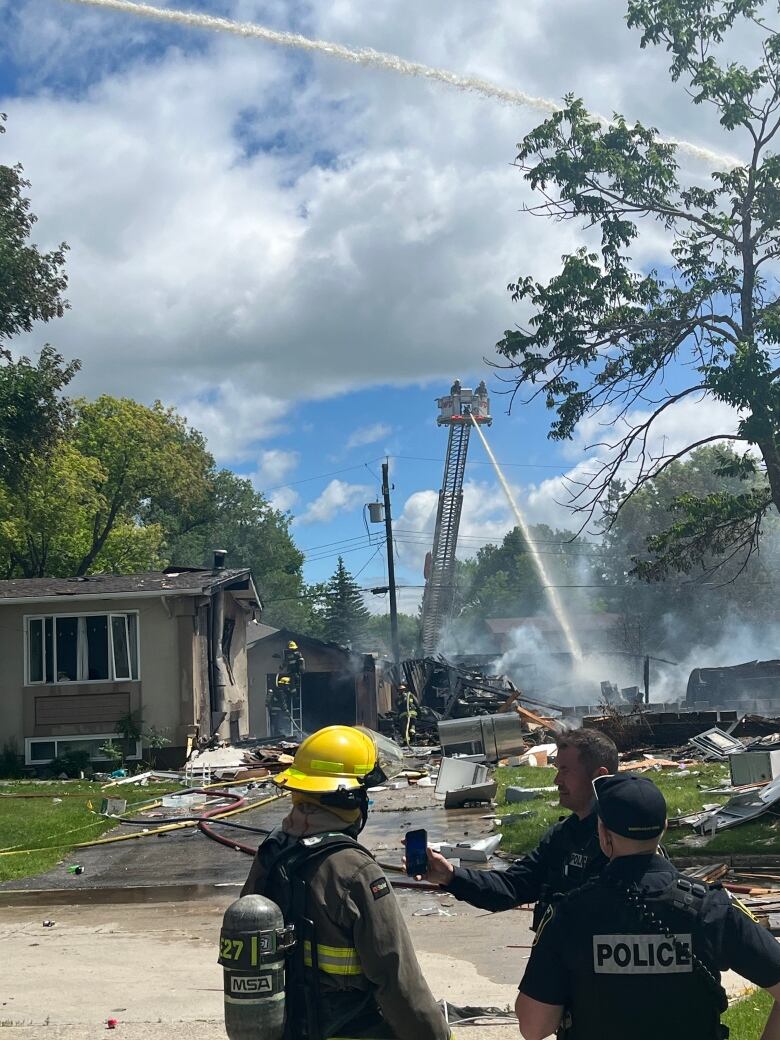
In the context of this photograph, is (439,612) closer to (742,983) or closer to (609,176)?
(609,176)

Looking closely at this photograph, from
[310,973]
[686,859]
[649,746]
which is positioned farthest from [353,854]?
[649,746]

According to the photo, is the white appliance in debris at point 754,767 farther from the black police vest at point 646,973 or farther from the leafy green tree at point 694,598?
the leafy green tree at point 694,598

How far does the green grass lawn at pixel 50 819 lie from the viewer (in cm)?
1271

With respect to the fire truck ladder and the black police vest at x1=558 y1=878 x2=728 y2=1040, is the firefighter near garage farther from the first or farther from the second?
the black police vest at x1=558 y1=878 x2=728 y2=1040

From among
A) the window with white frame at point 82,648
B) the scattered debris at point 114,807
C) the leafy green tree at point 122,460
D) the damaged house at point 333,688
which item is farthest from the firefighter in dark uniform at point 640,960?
the leafy green tree at point 122,460

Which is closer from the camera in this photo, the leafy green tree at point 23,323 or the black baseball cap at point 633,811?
the black baseball cap at point 633,811

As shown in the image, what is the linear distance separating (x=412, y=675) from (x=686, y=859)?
21.9 meters

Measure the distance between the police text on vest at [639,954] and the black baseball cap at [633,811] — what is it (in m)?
0.27

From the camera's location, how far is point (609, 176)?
15.1 metres

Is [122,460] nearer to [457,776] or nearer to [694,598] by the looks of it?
[457,776]

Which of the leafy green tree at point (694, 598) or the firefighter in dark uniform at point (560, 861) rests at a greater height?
the leafy green tree at point (694, 598)

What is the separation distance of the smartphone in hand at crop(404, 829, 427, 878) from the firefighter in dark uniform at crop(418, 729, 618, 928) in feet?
0.17

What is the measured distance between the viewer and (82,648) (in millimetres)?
23672

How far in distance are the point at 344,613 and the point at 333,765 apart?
6377 centimetres
